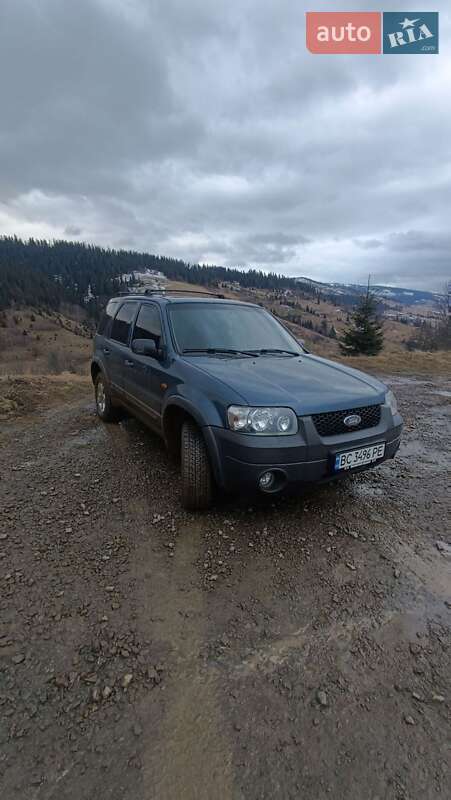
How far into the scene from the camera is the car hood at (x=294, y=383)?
2592mm

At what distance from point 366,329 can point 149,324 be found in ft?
60.8

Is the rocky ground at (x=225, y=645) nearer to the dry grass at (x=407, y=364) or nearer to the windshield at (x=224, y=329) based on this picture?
the windshield at (x=224, y=329)

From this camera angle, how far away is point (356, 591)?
→ 225 cm

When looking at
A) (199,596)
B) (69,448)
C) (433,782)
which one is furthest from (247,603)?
(69,448)

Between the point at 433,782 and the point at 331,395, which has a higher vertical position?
the point at 331,395

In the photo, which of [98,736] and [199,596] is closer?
[98,736]

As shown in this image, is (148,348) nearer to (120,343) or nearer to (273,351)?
(273,351)

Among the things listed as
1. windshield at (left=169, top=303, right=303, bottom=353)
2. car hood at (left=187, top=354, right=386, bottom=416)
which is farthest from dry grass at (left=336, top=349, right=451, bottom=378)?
car hood at (left=187, top=354, right=386, bottom=416)

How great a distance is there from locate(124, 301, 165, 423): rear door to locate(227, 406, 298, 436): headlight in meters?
1.12

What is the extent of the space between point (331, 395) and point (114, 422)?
3.56 metres

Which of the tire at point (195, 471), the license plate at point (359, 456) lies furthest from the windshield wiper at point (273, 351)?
the license plate at point (359, 456)

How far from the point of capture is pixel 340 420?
8.90 ft

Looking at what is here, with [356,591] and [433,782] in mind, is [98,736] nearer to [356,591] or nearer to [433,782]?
[433,782]

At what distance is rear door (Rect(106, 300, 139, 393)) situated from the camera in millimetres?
4395
